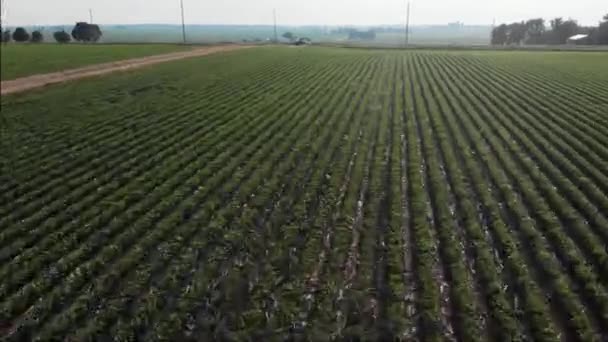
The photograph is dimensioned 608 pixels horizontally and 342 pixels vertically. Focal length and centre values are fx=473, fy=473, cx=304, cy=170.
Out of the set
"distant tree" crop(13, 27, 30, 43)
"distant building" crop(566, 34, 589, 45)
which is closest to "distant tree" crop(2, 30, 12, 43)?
"distant tree" crop(13, 27, 30, 43)

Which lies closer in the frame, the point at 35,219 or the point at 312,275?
the point at 312,275

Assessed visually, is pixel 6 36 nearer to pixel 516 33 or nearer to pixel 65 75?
pixel 65 75

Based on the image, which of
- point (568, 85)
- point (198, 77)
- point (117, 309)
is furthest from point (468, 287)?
point (198, 77)

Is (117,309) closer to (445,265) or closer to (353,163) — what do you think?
(445,265)

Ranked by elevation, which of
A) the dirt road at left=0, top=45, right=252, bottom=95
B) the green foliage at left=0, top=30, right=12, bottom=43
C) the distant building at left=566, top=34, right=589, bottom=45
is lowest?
the dirt road at left=0, top=45, right=252, bottom=95

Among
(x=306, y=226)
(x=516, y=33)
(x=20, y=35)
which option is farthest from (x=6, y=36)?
(x=516, y=33)

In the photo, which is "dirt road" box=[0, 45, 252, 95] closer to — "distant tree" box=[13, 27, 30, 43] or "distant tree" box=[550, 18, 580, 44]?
"distant tree" box=[13, 27, 30, 43]
